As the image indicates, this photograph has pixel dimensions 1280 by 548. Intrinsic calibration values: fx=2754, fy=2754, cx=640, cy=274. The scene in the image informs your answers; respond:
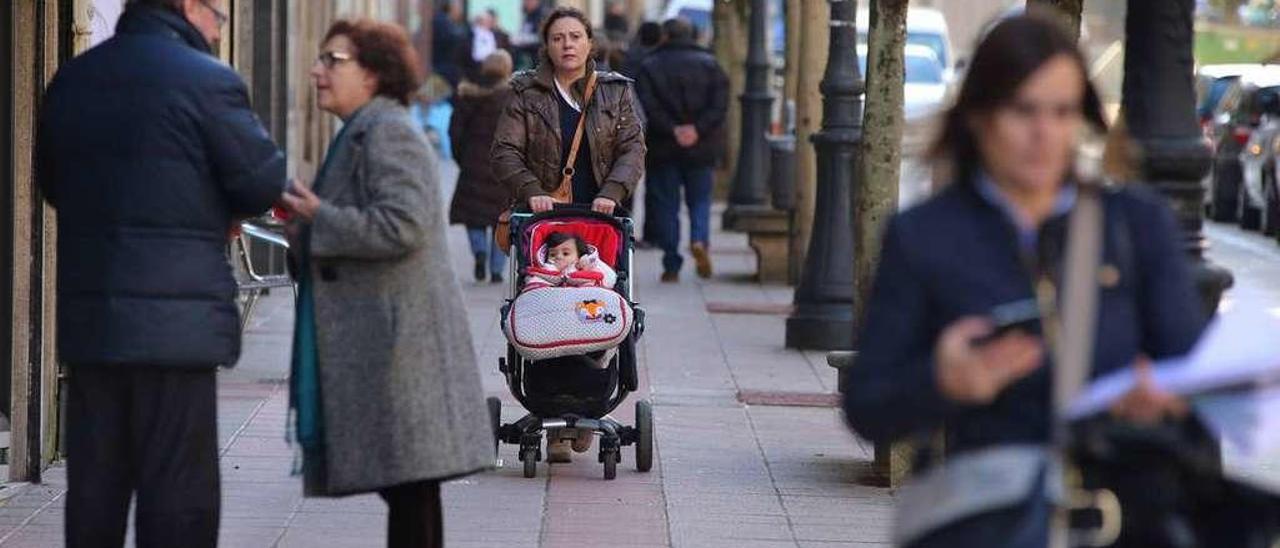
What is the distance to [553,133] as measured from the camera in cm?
979

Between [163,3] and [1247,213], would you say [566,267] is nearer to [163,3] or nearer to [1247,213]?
[163,3]

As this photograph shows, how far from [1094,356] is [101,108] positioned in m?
2.92

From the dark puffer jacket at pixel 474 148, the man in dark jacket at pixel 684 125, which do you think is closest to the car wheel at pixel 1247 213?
the man in dark jacket at pixel 684 125

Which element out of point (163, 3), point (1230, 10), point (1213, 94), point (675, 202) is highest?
point (1230, 10)

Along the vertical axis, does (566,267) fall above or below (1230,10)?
below

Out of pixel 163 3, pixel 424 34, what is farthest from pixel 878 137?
pixel 424 34

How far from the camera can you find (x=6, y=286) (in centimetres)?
890

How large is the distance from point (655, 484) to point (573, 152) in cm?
124

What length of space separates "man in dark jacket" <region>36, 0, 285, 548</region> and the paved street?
5.98 ft

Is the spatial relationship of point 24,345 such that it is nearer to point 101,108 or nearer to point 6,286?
point 6,286

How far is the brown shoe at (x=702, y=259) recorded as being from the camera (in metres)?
19.0

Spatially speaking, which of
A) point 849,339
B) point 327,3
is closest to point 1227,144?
point 327,3

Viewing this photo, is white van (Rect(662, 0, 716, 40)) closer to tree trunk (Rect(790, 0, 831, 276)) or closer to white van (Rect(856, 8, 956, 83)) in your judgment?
white van (Rect(856, 8, 956, 83))

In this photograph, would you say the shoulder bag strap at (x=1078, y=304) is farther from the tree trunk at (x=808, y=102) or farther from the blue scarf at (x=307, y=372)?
the tree trunk at (x=808, y=102)
